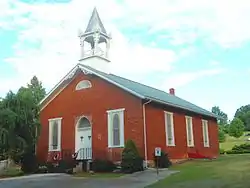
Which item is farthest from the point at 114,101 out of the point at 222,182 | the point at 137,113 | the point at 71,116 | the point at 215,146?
the point at 215,146

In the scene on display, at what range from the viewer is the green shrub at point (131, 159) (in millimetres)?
20719

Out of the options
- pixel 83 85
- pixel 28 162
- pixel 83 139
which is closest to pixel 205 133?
pixel 83 139

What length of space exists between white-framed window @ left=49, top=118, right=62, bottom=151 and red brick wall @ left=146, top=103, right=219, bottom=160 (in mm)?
7113

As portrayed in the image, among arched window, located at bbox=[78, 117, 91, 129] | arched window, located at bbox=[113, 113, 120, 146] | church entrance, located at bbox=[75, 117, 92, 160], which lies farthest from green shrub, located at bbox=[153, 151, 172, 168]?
arched window, located at bbox=[78, 117, 91, 129]

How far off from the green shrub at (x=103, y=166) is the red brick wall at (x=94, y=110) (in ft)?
3.19

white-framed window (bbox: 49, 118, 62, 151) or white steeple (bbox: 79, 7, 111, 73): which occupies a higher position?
white steeple (bbox: 79, 7, 111, 73)

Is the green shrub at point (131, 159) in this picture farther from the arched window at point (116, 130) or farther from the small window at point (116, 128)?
the arched window at point (116, 130)

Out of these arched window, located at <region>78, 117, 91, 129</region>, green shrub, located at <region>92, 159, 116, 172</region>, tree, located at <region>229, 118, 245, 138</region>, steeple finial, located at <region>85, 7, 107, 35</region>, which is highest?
steeple finial, located at <region>85, 7, 107, 35</region>

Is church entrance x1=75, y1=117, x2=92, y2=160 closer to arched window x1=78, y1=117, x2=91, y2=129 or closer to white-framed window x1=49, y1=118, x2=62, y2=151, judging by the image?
arched window x1=78, y1=117, x2=91, y2=129

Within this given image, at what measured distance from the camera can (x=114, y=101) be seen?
24.1 meters

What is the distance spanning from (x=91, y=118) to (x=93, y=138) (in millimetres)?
1346

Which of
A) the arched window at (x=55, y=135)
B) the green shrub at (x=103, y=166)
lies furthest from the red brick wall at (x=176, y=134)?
the arched window at (x=55, y=135)

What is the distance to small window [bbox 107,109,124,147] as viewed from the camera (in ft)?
77.0

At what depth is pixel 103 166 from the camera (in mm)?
22484
